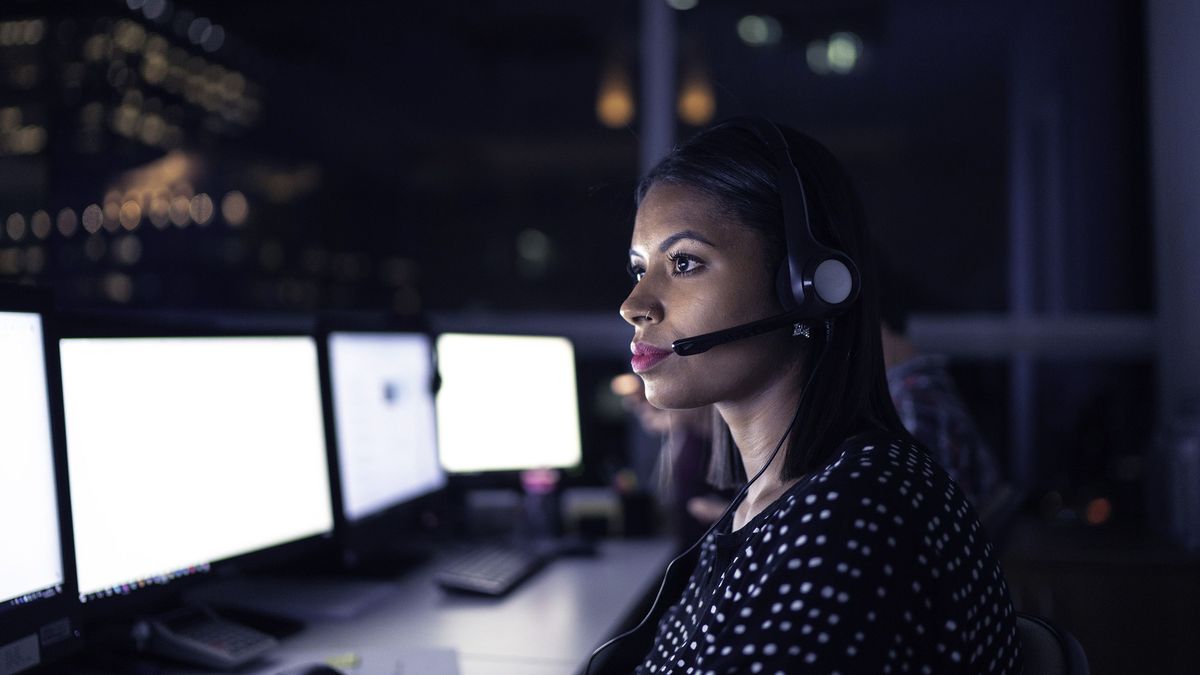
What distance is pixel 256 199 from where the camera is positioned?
3963 millimetres

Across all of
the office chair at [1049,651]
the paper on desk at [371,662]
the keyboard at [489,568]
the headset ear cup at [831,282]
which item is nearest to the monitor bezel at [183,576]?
the paper on desk at [371,662]

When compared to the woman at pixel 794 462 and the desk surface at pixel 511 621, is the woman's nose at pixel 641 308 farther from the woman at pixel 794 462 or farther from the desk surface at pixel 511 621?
the desk surface at pixel 511 621

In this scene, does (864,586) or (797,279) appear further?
(797,279)

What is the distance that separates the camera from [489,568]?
1717 millimetres

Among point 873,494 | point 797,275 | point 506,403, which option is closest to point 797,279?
point 797,275

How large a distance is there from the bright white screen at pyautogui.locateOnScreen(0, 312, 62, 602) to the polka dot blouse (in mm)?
711

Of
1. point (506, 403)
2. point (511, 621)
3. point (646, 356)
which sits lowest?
point (511, 621)

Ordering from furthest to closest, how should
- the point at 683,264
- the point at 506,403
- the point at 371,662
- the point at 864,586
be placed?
1. the point at 506,403
2. the point at 371,662
3. the point at 683,264
4. the point at 864,586

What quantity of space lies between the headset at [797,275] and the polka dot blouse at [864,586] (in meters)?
0.15

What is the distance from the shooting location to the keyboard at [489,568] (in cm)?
162

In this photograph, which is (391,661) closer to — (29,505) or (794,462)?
(29,505)

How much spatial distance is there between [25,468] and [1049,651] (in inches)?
42.1

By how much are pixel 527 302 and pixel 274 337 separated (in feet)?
7.49

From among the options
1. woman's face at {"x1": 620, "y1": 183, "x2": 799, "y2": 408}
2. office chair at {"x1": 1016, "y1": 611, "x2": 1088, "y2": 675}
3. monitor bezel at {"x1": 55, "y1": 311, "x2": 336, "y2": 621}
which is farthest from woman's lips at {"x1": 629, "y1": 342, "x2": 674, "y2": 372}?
monitor bezel at {"x1": 55, "y1": 311, "x2": 336, "y2": 621}
